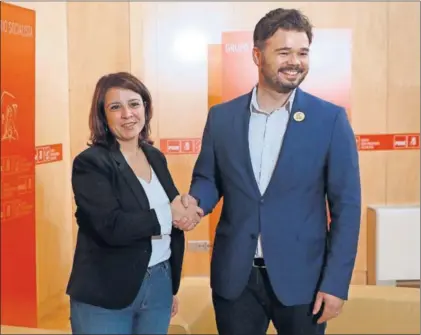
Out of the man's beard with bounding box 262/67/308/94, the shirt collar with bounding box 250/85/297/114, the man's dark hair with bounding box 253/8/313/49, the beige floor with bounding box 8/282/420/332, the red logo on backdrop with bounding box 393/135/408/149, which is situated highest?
the man's dark hair with bounding box 253/8/313/49

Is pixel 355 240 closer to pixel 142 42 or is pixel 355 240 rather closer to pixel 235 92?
pixel 235 92

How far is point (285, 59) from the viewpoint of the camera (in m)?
1.67

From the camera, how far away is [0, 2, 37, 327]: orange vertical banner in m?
1.55

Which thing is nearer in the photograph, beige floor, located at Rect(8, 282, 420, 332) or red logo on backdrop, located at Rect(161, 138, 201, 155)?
beige floor, located at Rect(8, 282, 420, 332)

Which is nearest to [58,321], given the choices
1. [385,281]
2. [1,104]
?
[1,104]

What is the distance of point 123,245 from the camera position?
156 centimetres

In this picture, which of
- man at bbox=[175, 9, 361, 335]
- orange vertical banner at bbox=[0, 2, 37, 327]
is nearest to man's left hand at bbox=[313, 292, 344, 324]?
man at bbox=[175, 9, 361, 335]

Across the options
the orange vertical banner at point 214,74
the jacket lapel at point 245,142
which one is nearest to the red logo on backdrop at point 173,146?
the orange vertical banner at point 214,74

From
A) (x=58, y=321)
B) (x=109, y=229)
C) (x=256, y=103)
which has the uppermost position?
(x=256, y=103)

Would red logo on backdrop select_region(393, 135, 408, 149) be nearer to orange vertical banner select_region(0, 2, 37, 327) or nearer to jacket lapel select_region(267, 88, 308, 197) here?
jacket lapel select_region(267, 88, 308, 197)

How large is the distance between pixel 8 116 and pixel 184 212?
0.51m

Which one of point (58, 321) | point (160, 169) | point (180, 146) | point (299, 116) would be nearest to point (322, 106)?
point (299, 116)

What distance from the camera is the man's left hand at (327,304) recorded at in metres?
1.66

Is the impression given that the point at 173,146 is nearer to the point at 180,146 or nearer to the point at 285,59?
the point at 180,146
